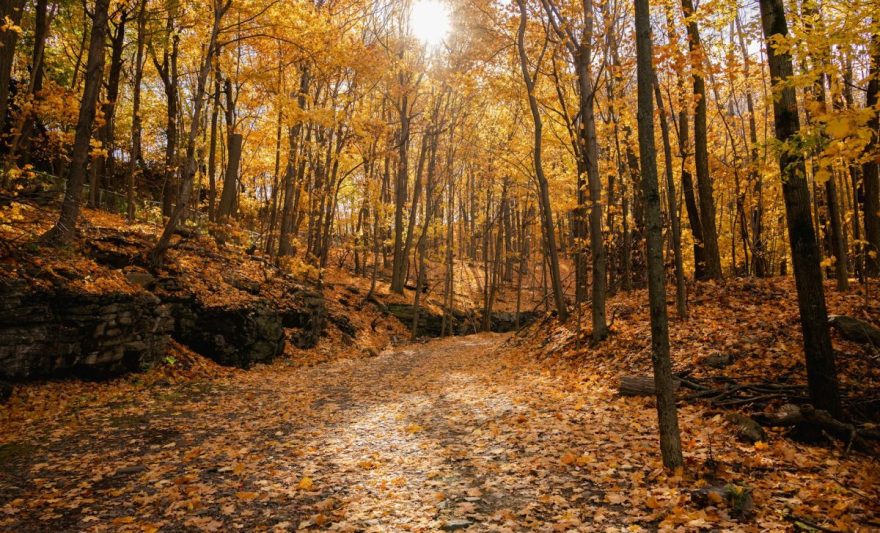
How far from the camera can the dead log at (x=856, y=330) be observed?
22.7 ft

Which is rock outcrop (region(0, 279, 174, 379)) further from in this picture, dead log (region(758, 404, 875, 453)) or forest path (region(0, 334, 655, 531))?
dead log (region(758, 404, 875, 453))

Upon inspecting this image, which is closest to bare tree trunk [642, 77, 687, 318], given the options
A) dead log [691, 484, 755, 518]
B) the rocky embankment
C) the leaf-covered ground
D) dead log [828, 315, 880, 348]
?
dead log [828, 315, 880, 348]

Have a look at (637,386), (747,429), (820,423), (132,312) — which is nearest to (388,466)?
(747,429)

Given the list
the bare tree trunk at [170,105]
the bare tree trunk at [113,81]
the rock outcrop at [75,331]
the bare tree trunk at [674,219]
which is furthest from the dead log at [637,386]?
the bare tree trunk at [170,105]

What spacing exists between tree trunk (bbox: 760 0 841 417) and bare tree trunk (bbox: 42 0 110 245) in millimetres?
12377

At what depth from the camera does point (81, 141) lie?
32.9 ft

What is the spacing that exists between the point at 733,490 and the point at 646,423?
232 cm

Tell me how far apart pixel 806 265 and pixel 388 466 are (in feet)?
17.9

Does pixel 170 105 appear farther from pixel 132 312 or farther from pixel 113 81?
pixel 132 312

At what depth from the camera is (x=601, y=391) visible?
322 inches

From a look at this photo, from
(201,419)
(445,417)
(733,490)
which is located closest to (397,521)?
(733,490)

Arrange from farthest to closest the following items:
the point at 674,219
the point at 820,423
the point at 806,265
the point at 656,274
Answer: the point at 674,219 → the point at 806,265 → the point at 820,423 → the point at 656,274

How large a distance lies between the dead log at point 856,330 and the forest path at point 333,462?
11.5ft

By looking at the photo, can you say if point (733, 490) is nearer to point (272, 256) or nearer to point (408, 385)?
point (408, 385)
